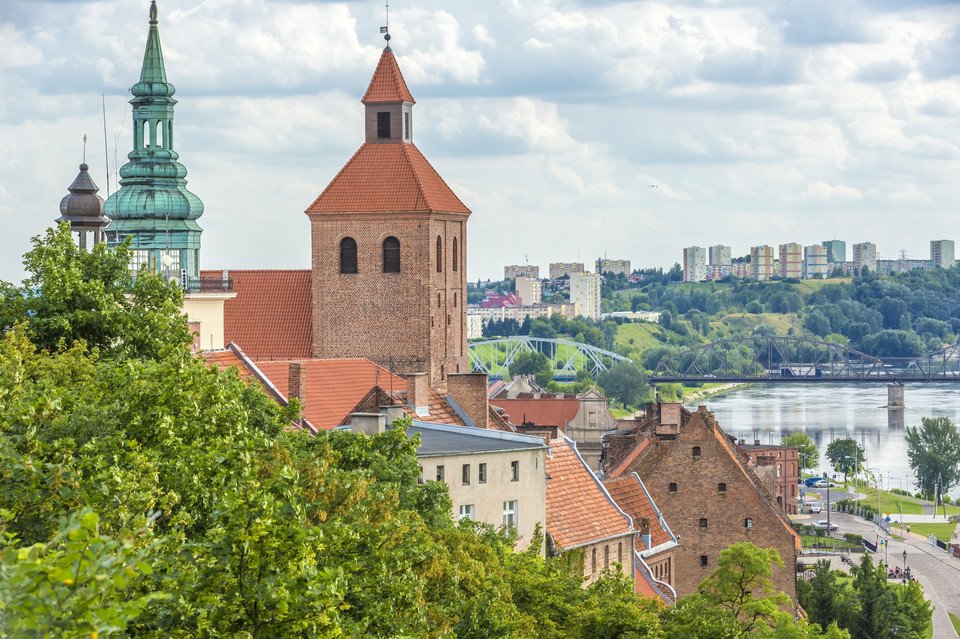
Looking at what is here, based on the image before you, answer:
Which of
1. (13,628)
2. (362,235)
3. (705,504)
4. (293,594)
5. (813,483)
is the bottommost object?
(813,483)

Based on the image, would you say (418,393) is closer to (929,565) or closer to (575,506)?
(575,506)

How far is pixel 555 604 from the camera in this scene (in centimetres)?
2633

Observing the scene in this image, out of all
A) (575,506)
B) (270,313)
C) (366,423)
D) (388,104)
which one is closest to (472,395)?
(575,506)

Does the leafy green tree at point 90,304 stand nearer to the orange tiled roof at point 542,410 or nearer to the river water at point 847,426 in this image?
the orange tiled roof at point 542,410

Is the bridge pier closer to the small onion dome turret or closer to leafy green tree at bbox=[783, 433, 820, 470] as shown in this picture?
leafy green tree at bbox=[783, 433, 820, 470]

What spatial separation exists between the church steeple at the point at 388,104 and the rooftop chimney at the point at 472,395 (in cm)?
1618

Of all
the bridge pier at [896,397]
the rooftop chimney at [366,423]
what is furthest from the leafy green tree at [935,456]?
the rooftop chimney at [366,423]

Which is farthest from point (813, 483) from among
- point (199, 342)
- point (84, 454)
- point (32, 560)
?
point (32, 560)

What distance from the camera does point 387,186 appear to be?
59.8 m

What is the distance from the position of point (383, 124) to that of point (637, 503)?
19080 mm

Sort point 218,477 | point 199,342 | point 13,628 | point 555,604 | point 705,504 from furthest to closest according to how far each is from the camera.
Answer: point 705,504, point 199,342, point 555,604, point 218,477, point 13,628

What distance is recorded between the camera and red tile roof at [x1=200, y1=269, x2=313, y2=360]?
59.3m

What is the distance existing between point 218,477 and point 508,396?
4732 inches

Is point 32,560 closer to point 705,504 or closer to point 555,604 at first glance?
point 555,604
